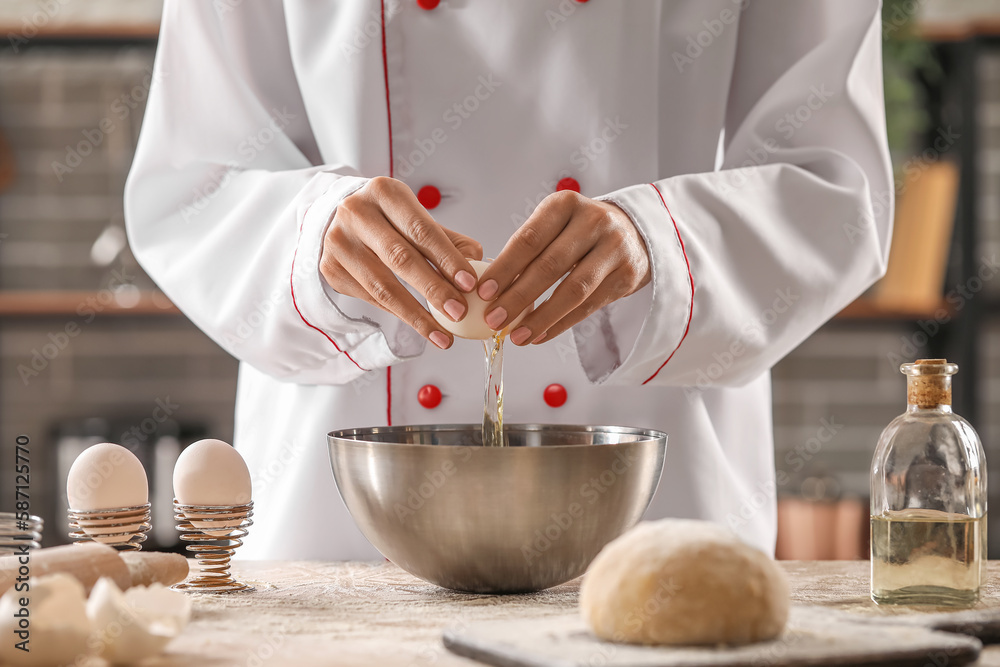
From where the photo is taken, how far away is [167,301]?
2541 millimetres

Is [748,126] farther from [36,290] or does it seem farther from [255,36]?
[36,290]

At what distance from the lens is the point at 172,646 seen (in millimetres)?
633

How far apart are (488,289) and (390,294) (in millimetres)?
97

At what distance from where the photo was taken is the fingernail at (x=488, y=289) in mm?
814

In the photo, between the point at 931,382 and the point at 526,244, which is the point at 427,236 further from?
the point at 931,382

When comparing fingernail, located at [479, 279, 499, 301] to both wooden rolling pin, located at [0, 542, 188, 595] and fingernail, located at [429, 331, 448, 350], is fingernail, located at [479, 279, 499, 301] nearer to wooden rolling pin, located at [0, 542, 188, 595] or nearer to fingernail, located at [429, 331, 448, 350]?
fingernail, located at [429, 331, 448, 350]

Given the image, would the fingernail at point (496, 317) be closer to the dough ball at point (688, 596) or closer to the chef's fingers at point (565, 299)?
the chef's fingers at point (565, 299)

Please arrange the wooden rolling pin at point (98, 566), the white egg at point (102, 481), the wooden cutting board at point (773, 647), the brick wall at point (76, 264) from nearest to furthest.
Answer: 1. the wooden cutting board at point (773, 647)
2. the wooden rolling pin at point (98, 566)
3. the white egg at point (102, 481)
4. the brick wall at point (76, 264)

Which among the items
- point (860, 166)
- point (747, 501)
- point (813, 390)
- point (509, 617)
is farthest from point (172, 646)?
point (813, 390)

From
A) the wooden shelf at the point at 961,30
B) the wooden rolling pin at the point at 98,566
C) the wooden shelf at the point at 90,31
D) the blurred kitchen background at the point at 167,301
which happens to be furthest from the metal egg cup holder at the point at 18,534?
the wooden shelf at the point at 961,30

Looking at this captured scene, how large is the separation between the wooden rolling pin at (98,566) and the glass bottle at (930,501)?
530 mm

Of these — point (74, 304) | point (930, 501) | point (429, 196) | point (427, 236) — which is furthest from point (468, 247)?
point (74, 304)

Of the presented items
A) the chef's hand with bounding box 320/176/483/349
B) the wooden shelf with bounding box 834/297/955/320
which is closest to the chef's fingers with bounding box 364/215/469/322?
the chef's hand with bounding box 320/176/483/349

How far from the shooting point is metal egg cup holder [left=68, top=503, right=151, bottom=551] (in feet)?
2.60
